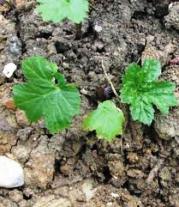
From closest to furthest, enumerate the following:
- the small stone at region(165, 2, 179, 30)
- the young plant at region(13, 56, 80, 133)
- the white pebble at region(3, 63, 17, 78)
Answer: the young plant at region(13, 56, 80, 133), the white pebble at region(3, 63, 17, 78), the small stone at region(165, 2, 179, 30)

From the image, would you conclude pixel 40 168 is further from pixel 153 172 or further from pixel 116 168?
pixel 153 172

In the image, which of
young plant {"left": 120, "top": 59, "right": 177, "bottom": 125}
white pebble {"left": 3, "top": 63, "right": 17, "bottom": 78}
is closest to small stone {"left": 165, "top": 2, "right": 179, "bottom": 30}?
young plant {"left": 120, "top": 59, "right": 177, "bottom": 125}

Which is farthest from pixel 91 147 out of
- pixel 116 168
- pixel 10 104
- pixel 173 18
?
pixel 173 18

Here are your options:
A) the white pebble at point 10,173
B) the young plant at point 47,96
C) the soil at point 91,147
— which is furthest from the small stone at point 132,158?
the white pebble at point 10,173

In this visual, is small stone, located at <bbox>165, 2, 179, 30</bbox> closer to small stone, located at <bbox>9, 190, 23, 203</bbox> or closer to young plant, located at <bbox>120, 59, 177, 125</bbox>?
young plant, located at <bbox>120, 59, 177, 125</bbox>

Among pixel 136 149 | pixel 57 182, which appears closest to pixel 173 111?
pixel 136 149

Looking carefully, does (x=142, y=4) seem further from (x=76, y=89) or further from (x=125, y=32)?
(x=76, y=89)

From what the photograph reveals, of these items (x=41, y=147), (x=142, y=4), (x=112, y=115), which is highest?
(x=142, y=4)
